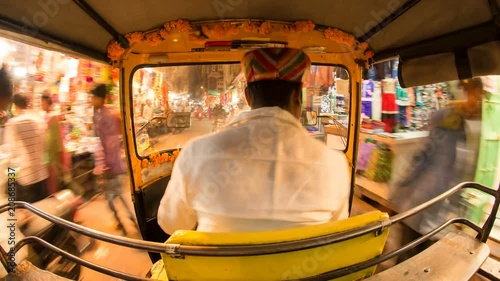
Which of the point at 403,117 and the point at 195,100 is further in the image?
the point at 403,117

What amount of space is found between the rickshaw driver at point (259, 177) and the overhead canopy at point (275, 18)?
41.4 inches

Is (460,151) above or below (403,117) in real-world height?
below

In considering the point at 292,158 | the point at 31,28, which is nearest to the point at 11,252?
the point at 31,28

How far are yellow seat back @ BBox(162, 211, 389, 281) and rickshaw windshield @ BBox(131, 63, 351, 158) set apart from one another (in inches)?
70.9

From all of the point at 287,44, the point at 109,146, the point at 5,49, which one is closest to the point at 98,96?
the point at 109,146

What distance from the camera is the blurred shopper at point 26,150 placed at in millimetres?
2996

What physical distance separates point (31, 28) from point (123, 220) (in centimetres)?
367

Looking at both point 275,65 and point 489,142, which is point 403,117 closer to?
point 489,142

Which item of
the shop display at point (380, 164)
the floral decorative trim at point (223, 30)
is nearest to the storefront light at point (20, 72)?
the floral decorative trim at point (223, 30)

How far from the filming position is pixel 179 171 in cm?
116

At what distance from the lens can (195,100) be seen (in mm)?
2791

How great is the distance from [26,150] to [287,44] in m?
3.31

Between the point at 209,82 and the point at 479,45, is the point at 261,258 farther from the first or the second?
the point at 209,82

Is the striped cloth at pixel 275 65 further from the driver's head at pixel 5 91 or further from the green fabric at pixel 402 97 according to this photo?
the green fabric at pixel 402 97
